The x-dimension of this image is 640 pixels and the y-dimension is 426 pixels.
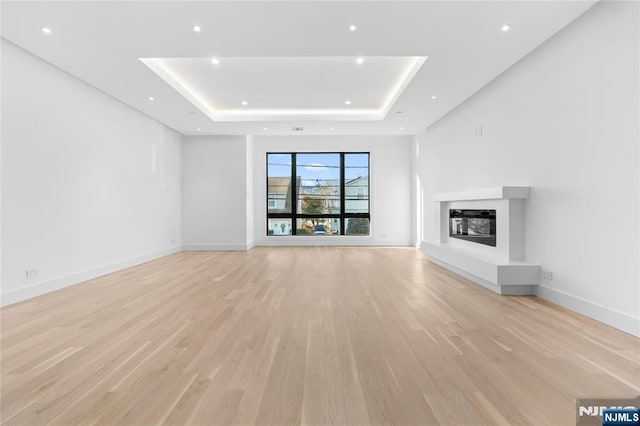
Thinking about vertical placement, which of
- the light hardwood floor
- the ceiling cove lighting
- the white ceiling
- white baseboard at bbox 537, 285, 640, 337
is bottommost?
the light hardwood floor

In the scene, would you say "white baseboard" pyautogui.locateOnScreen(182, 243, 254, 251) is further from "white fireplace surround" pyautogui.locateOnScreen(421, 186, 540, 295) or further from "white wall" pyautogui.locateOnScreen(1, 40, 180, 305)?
"white fireplace surround" pyautogui.locateOnScreen(421, 186, 540, 295)

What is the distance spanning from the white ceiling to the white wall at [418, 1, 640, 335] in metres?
0.33

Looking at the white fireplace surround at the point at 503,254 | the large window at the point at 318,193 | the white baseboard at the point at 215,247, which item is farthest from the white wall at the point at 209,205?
the white fireplace surround at the point at 503,254

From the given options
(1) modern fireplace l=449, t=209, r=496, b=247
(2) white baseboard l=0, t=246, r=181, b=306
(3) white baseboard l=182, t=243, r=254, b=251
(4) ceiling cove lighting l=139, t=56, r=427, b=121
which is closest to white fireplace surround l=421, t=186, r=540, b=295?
(1) modern fireplace l=449, t=209, r=496, b=247

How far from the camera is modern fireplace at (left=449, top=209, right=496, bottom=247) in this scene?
15.7ft

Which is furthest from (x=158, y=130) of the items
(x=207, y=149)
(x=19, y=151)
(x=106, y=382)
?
(x=106, y=382)

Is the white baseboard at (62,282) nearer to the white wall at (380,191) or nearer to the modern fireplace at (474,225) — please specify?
the white wall at (380,191)

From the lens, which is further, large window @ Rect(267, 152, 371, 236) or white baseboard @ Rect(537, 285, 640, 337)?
large window @ Rect(267, 152, 371, 236)

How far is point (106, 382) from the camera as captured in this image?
6.38 feet

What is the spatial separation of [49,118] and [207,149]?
14.6 feet

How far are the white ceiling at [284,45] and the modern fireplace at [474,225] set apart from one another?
6.64ft

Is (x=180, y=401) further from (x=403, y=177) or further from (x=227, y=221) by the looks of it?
(x=403, y=177)

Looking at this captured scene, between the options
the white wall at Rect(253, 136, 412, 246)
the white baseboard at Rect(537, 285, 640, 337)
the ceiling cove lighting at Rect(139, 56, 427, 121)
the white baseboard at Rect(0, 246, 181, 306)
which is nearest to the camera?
the white baseboard at Rect(537, 285, 640, 337)

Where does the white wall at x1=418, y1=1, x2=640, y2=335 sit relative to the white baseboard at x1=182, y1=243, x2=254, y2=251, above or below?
above
